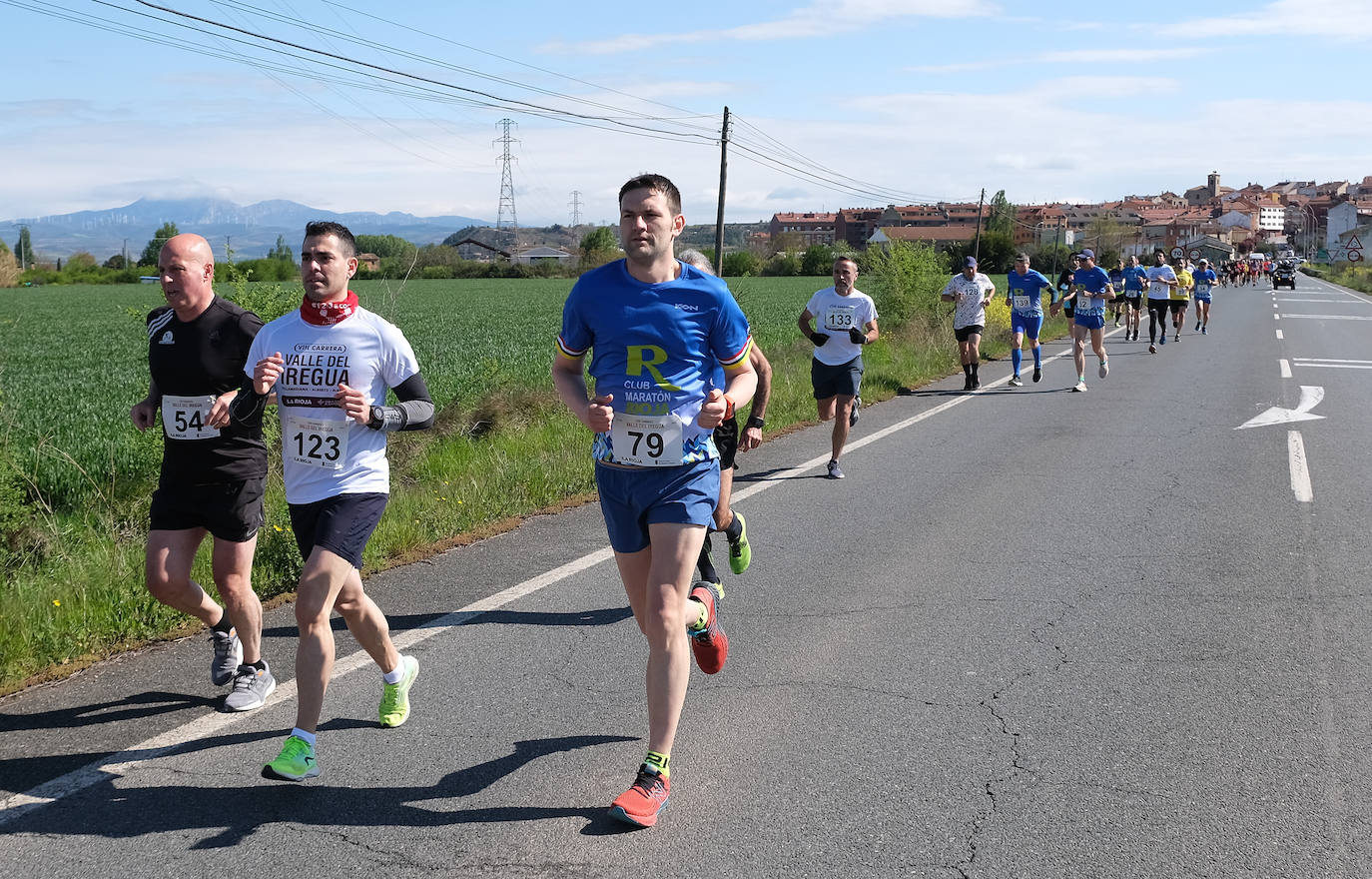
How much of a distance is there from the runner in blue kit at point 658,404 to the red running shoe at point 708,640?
406mm

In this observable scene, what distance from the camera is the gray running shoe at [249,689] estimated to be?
4691 millimetres

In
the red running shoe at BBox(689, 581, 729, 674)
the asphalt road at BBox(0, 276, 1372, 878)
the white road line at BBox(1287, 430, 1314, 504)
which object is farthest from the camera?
the white road line at BBox(1287, 430, 1314, 504)

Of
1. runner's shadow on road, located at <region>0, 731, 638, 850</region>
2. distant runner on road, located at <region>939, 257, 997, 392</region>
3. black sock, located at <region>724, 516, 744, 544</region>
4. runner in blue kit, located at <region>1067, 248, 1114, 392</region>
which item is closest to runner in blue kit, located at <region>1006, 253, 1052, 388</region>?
distant runner on road, located at <region>939, 257, 997, 392</region>

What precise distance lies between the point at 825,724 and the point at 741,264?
110756 millimetres

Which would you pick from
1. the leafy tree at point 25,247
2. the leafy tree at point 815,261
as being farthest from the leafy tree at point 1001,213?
the leafy tree at point 25,247

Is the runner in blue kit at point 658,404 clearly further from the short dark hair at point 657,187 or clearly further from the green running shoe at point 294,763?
the green running shoe at point 294,763

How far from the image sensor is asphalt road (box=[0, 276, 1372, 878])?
3613 mm

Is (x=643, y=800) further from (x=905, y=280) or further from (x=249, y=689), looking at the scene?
(x=905, y=280)

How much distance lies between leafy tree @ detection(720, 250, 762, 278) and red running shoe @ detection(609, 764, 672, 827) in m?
105

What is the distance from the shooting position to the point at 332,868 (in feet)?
11.3

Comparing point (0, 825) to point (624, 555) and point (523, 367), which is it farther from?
point (523, 367)

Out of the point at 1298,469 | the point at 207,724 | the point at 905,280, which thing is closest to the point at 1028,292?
the point at 1298,469

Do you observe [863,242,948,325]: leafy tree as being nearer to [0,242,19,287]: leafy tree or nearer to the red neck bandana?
the red neck bandana

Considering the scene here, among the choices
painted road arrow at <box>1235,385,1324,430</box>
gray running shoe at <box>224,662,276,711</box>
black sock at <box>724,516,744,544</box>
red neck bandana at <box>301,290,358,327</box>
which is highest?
red neck bandana at <box>301,290,358,327</box>
